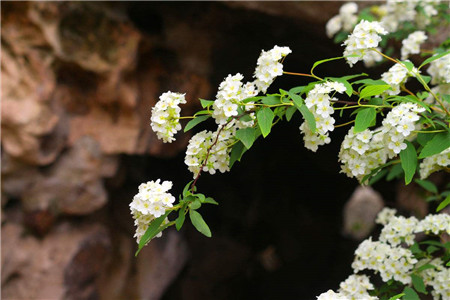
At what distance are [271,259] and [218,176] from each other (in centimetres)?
130

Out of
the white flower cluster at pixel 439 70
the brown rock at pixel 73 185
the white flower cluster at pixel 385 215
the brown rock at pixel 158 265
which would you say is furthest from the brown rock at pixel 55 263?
the white flower cluster at pixel 439 70

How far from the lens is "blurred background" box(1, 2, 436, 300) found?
3414 mm

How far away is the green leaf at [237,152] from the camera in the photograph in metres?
1.45

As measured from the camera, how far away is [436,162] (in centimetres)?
160

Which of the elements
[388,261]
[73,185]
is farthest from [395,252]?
[73,185]

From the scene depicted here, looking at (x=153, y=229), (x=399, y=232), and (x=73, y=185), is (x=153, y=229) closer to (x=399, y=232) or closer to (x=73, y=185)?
(x=399, y=232)

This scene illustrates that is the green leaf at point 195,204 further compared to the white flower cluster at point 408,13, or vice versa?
the white flower cluster at point 408,13

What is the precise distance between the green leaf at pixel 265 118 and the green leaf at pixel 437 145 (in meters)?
0.44

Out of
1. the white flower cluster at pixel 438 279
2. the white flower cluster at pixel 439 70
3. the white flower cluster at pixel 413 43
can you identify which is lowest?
the white flower cluster at pixel 438 279

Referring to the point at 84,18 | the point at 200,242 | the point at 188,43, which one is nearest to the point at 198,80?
the point at 188,43

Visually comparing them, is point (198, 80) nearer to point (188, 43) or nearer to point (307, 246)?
point (188, 43)

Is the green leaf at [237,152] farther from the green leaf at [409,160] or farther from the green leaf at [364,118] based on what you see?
the green leaf at [409,160]

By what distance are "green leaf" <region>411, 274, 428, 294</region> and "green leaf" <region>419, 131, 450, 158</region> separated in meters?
0.61

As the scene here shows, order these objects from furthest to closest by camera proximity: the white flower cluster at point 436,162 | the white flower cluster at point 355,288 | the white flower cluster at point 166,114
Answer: the white flower cluster at point 355,288 < the white flower cluster at point 436,162 < the white flower cluster at point 166,114
